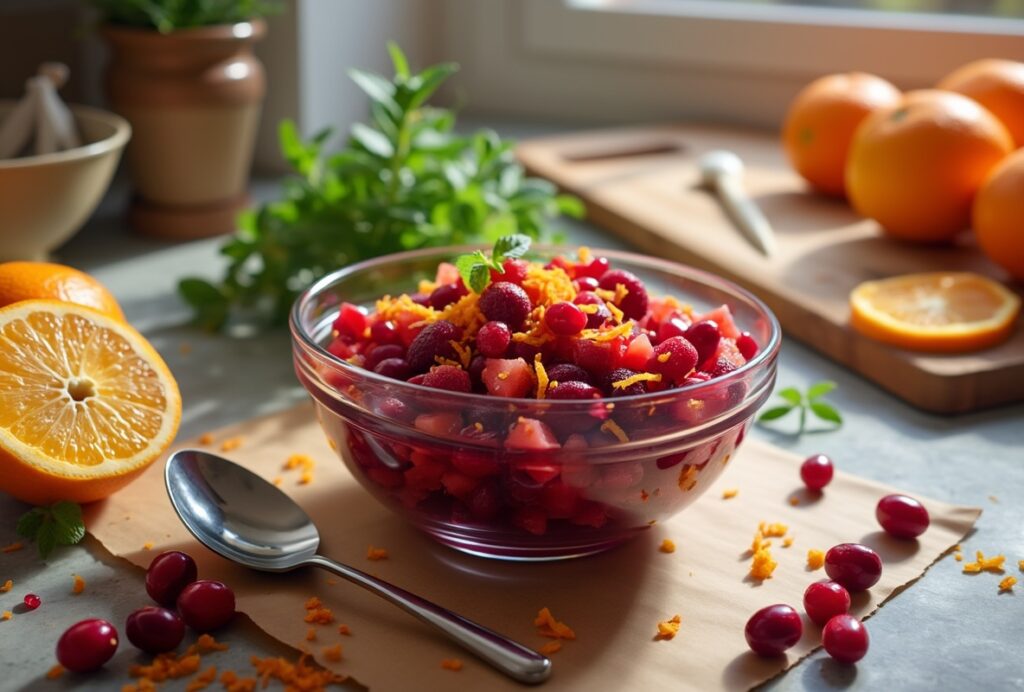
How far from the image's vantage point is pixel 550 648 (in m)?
0.86

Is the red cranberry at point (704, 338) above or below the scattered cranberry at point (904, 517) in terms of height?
above

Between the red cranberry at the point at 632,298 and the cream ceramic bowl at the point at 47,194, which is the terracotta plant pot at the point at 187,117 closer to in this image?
the cream ceramic bowl at the point at 47,194

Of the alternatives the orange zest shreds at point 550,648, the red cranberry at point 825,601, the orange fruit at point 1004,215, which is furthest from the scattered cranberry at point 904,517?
the orange fruit at point 1004,215

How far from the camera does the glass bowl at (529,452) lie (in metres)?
0.86

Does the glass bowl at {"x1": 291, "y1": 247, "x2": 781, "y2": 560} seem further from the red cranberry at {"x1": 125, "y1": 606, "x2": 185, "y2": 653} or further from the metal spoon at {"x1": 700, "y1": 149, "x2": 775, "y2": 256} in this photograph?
the metal spoon at {"x1": 700, "y1": 149, "x2": 775, "y2": 256}

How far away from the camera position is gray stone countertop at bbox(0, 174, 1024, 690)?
0.85m

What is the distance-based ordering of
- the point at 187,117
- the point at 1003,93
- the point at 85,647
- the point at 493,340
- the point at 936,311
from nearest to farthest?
the point at 85,647, the point at 493,340, the point at 936,311, the point at 1003,93, the point at 187,117

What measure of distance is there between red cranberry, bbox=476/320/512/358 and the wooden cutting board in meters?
0.58

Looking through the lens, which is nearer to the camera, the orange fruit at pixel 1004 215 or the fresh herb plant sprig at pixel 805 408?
the fresh herb plant sprig at pixel 805 408

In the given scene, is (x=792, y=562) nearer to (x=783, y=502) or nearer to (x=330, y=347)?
(x=783, y=502)

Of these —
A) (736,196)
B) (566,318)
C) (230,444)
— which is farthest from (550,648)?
(736,196)

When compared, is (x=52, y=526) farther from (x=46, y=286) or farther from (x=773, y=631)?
(x=773, y=631)

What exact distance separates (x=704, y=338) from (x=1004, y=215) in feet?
2.20

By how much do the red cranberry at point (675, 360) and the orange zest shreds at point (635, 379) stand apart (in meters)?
0.01
